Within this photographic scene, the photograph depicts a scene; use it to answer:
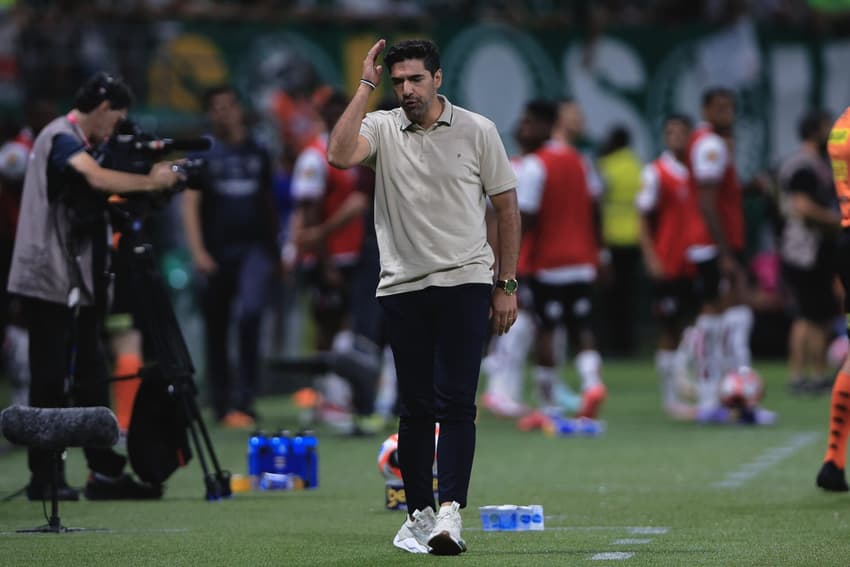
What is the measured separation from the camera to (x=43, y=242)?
966 cm

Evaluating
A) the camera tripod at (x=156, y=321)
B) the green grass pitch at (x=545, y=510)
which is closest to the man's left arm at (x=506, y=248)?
the green grass pitch at (x=545, y=510)

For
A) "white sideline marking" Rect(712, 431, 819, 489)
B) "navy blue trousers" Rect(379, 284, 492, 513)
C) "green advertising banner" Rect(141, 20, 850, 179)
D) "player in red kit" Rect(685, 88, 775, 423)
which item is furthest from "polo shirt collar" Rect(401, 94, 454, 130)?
"green advertising banner" Rect(141, 20, 850, 179)

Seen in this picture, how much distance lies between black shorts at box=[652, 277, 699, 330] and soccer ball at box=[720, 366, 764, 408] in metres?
0.81

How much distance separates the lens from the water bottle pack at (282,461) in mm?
10766

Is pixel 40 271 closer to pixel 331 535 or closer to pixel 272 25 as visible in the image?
pixel 331 535

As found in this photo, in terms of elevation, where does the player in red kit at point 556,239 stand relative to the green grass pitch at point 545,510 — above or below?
above

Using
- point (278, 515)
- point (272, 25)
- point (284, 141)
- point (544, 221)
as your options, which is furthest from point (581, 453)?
point (272, 25)

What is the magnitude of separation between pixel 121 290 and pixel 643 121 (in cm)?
1594

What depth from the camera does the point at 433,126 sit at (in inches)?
314

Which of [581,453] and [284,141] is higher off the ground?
[284,141]

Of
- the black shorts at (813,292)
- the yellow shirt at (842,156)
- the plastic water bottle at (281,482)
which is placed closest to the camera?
the yellow shirt at (842,156)

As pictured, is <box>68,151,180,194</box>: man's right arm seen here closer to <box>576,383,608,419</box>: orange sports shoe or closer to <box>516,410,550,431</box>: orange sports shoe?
<box>576,383,608,419</box>: orange sports shoe

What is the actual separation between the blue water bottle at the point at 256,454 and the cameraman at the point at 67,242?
1075 mm

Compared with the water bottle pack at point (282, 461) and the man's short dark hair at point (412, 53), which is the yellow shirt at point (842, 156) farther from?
the water bottle pack at point (282, 461)
